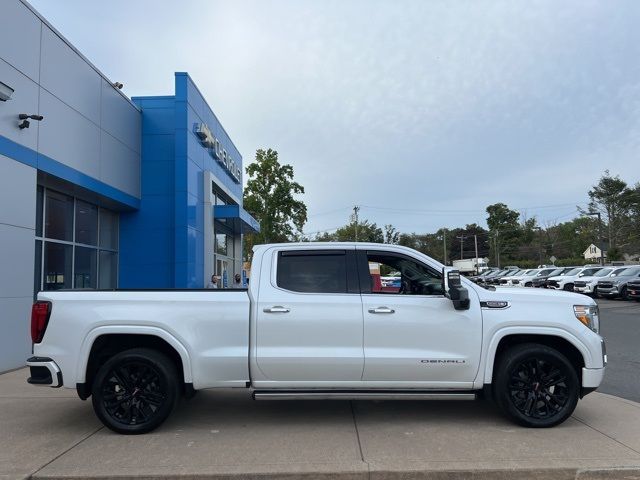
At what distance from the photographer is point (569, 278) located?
104 ft

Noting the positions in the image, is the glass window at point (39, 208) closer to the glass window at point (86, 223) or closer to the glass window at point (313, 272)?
the glass window at point (86, 223)

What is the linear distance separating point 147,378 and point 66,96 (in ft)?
25.9

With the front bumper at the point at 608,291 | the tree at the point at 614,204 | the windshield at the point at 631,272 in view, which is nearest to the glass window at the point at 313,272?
the front bumper at the point at 608,291

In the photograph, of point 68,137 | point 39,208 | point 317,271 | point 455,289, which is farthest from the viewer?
point 68,137

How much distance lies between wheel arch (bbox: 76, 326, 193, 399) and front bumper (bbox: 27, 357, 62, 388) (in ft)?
0.64

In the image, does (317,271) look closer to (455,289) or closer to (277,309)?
(277,309)

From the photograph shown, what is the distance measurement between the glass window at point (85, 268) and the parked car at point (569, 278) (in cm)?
2530

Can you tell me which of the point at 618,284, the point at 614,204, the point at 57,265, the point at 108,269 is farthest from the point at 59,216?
the point at 614,204

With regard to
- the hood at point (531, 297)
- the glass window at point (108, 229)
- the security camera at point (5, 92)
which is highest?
the security camera at point (5, 92)

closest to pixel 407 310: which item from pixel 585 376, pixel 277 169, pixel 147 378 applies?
pixel 585 376

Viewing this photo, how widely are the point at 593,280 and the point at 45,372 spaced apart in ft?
95.4

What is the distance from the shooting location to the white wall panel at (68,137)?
33.7ft

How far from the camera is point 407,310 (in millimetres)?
5414

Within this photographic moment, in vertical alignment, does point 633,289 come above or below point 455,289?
below
